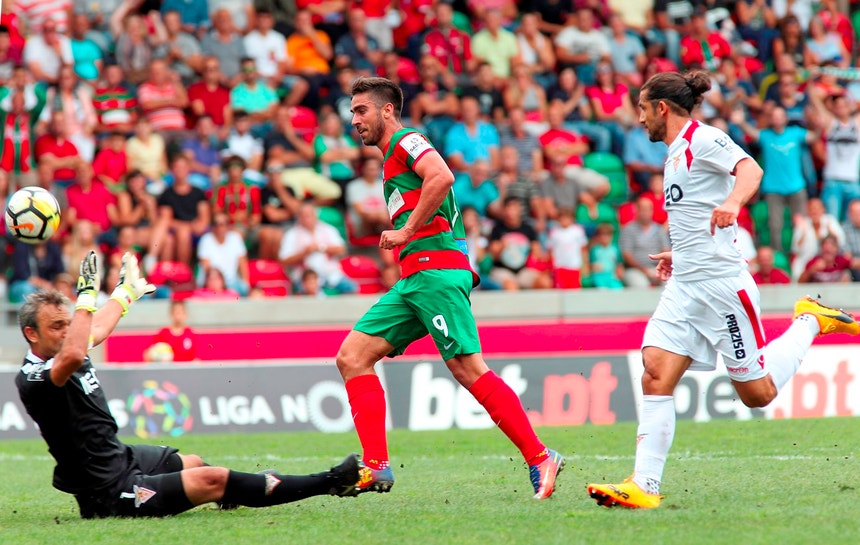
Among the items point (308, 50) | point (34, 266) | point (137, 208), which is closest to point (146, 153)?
point (137, 208)

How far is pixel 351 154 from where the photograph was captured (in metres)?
17.3

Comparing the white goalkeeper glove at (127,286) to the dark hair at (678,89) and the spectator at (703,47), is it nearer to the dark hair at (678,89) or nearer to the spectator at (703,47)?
the dark hair at (678,89)

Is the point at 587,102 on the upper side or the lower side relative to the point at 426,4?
lower

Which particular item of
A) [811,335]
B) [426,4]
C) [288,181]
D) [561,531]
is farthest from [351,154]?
[561,531]

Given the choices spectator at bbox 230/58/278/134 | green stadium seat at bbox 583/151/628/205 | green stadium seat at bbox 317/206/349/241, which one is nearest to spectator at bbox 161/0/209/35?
spectator at bbox 230/58/278/134

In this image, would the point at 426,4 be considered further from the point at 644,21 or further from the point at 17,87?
the point at 17,87

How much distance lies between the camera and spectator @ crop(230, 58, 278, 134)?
58.0 ft

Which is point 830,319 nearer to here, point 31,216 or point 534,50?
point 31,216

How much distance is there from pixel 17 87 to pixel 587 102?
26.1ft

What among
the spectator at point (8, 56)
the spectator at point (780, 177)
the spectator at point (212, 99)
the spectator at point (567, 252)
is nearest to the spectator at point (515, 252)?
the spectator at point (567, 252)

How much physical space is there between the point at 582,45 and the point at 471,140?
9.92 feet

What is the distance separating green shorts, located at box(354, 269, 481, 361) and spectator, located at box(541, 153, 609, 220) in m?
9.99

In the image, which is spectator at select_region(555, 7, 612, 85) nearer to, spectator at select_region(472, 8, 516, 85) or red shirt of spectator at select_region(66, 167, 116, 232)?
spectator at select_region(472, 8, 516, 85)

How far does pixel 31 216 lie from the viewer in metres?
8.06
